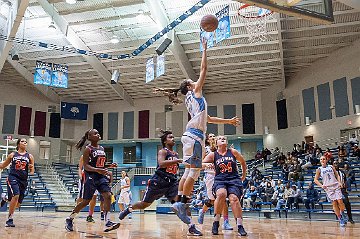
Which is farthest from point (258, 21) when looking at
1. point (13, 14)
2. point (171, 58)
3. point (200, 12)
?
point (13, 14)

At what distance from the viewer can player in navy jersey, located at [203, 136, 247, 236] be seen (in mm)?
5211

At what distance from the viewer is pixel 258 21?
16641mm

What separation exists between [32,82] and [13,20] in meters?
8.61

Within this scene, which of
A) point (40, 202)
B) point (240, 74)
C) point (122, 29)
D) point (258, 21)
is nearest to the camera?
point (258, 21)

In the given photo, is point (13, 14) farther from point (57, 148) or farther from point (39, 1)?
point (57, 148)

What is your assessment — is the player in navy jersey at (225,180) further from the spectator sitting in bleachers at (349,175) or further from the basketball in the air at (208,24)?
the spectator sitting in bleachers at (349,175)

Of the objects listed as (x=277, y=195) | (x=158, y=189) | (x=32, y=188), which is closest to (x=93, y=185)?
(x=158, y=189)

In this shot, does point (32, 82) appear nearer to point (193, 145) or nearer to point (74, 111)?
point (74, 111)

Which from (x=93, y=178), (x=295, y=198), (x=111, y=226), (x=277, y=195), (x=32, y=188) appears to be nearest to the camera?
(x=111, y=226)

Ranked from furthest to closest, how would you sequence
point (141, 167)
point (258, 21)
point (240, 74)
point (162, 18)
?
point (141, 167), point (240, 74), point (162, 18), point (258, 21)

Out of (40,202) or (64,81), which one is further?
(40,202)

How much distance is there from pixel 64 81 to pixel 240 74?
35.9 feet

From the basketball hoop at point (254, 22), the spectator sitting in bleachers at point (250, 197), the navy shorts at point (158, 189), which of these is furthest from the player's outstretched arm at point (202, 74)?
the basketball hoop at point (254, 22)

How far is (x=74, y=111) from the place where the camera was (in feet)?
95.2
